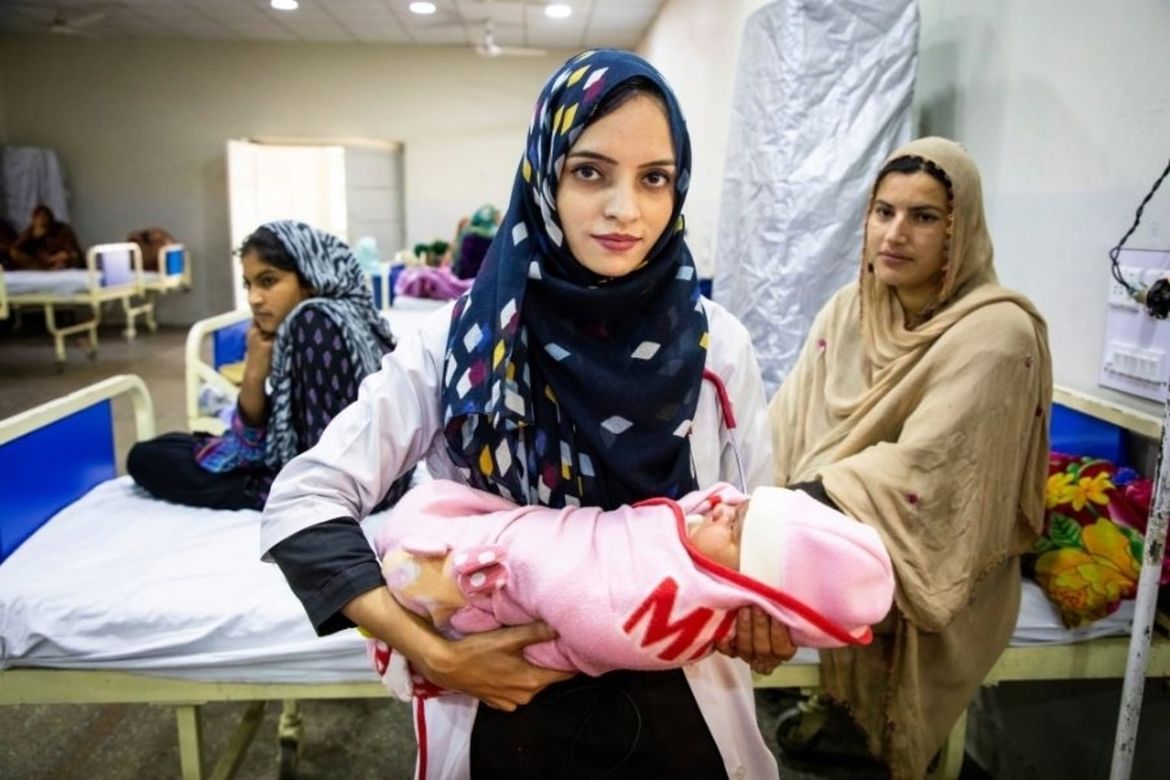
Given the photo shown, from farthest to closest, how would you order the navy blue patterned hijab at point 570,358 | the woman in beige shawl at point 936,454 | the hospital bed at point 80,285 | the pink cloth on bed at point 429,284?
1. the hospital bed at point 80,285
2. the pink cloth on bed at point 429,284
3. the woman in beige shawl at point 936,454
4. the navy blue patterned hijab at point 570,358

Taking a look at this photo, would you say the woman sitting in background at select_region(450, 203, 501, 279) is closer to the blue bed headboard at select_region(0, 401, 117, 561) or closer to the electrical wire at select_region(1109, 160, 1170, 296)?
the blue bed headboard at select_region(0, 401, 117, 561)

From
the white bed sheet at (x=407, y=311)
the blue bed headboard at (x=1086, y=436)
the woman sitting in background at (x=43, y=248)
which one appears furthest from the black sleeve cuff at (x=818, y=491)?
the woman sitting in background at (x=43, y=248)

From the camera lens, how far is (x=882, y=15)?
8.27ft

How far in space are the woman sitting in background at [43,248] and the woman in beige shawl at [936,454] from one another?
349 inches

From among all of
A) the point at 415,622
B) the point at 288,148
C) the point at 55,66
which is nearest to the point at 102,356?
the point at 288,148

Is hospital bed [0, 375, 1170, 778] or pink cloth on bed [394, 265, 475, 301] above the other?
pink cloth on bed [394, 265, 475, 301]

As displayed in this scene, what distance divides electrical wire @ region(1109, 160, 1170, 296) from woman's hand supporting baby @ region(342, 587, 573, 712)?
1.48 metres

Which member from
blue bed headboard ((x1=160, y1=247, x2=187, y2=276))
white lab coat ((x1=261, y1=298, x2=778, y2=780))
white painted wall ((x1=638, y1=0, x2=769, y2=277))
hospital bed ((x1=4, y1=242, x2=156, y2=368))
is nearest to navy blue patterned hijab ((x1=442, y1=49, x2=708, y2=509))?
white lab coat ((x1=261, y1=298, x2=778, y2=780))

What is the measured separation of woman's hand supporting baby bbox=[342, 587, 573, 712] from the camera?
0.87 metres

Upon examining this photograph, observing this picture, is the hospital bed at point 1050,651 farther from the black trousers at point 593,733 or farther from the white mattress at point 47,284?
the white mattress at point 47,284

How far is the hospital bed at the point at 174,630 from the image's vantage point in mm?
1614

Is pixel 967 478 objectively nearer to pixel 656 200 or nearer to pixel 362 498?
pixel 656 200

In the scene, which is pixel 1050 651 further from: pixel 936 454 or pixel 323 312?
pixel 323 312

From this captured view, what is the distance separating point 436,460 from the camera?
104 centimetres
